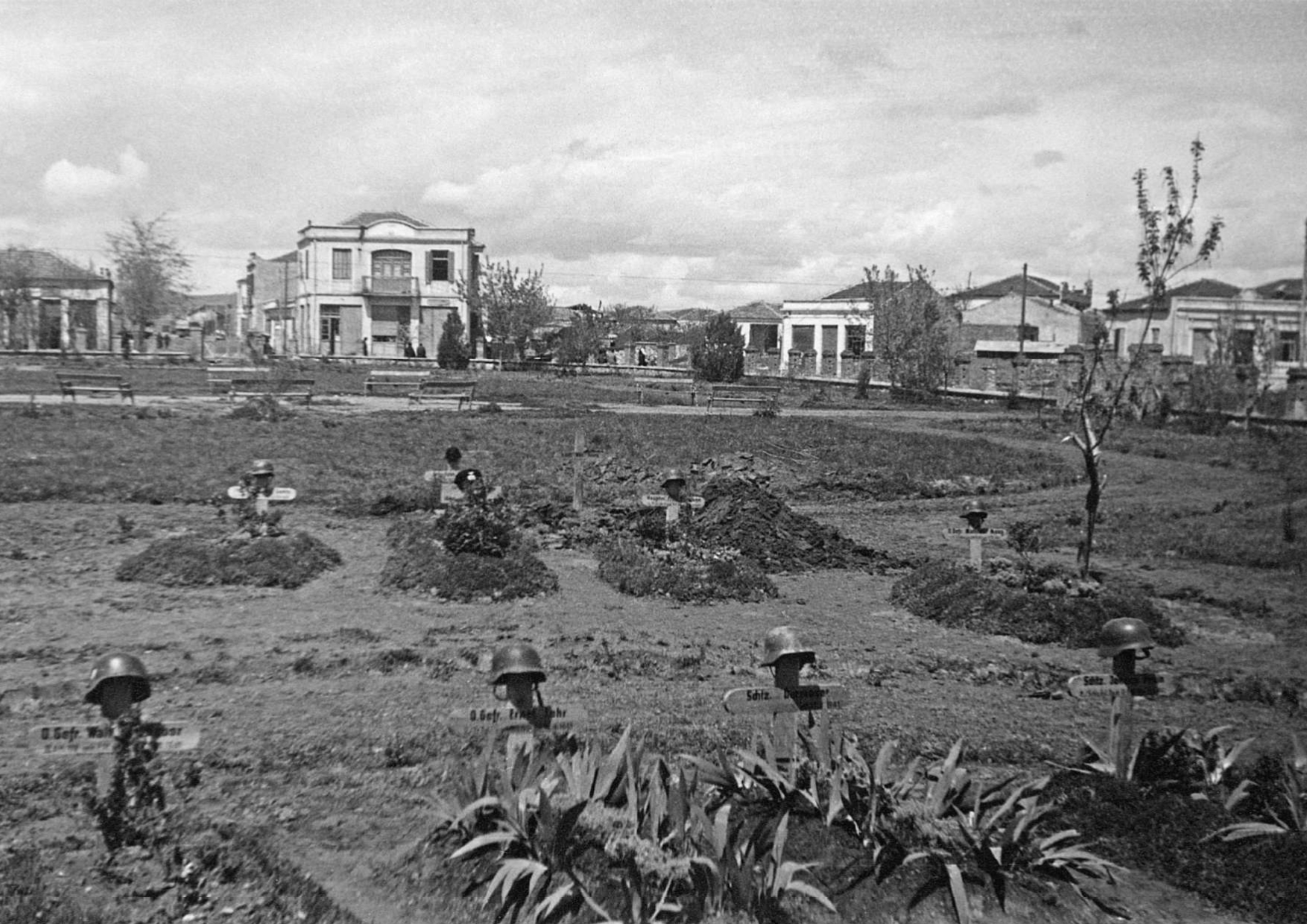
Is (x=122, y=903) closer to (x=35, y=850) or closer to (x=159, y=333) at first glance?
(x=35, y=850)

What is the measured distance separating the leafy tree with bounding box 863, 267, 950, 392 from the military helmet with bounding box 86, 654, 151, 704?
39.6 metres

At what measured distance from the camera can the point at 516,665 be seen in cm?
512

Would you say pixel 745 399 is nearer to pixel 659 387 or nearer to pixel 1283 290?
pixel 659 387

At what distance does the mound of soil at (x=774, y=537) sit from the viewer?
1243 cm

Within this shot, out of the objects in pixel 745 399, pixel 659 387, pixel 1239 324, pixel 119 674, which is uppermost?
pixel 1239 324

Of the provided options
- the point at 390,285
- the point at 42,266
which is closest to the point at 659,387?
the point at 390,285

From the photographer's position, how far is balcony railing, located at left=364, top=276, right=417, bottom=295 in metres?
66.2

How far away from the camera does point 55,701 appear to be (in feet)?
22.2

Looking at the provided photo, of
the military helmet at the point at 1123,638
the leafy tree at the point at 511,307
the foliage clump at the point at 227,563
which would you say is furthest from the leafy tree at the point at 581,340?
the military helmet at the point at 1123,638

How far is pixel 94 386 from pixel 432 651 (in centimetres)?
2327

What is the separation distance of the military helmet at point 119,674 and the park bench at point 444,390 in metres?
26.5

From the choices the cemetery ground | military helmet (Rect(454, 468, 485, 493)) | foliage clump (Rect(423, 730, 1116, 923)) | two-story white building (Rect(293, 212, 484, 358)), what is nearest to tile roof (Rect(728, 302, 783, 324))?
two-story white building (Rect(293, 212, 484, 358))

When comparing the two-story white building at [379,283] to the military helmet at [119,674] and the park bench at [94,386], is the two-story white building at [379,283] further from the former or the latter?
the military helmet at [119,674]

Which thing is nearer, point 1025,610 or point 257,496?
point 1025,610
